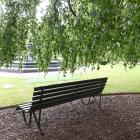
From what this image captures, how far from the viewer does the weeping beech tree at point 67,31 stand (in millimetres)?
6156

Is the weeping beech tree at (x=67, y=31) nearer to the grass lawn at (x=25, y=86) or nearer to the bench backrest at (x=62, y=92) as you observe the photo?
the bench backrest at (x=62, y=92)

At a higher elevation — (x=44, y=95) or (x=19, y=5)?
(x=19, y=5)

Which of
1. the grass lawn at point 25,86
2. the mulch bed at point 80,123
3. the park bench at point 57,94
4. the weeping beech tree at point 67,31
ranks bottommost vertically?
the grass lawn at point 25,86

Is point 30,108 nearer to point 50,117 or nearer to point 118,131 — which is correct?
point 50,117

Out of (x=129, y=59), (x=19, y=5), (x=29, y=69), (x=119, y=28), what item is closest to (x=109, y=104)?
(x=129, y=59)

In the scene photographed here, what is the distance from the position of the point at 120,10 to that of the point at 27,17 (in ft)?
5.86

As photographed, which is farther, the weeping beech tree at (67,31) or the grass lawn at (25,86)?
the grass lawn at (25,86)

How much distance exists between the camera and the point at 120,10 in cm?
596

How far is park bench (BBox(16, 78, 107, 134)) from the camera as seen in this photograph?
240 inches

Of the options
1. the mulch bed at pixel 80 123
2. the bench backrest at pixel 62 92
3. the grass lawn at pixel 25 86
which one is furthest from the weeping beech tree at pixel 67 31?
the grass lawn at pixel 25 86

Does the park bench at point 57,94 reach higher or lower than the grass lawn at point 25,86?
higher

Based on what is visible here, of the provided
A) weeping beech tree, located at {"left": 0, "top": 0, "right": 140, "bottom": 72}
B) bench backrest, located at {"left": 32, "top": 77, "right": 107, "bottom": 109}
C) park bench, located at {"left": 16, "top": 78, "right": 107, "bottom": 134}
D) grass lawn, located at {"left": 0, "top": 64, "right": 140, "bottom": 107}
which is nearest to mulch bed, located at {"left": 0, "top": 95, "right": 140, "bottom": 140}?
park bench, located at {"left": 16, "top": 78, "right": 107, "bottom": 134}

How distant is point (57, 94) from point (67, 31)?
49.7 inches

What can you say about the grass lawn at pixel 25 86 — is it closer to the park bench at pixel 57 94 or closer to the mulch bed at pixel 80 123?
the mulch bed at pixel 80 123
